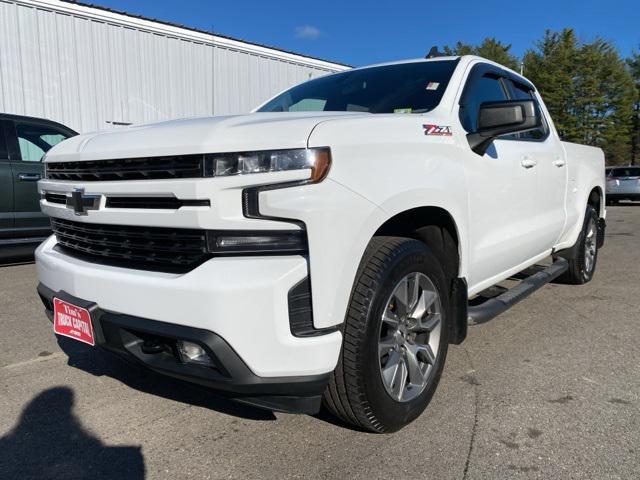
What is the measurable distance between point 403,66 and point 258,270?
7.26 ft

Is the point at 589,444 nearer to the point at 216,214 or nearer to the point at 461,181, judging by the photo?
the point at 461,181

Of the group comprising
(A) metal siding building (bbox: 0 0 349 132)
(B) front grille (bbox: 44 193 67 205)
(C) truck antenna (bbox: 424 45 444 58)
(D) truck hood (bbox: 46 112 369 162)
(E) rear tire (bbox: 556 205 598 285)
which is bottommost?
(E) rear tire (bbox: 556 205 598 285)

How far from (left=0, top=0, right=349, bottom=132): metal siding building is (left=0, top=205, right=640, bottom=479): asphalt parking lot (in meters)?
7.84

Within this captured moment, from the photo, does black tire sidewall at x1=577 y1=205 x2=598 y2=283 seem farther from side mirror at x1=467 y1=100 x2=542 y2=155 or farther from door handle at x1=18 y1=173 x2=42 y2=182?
door handle at x1=18 y1=173 x2=42 y2=182

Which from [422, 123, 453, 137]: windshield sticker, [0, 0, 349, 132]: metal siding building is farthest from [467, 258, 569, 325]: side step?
[0, 0, 349, 132]: metal siding building

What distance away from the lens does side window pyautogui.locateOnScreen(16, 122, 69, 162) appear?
6.14 m

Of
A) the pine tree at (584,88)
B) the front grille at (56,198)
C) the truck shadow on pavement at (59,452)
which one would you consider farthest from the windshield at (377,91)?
the pine tree at (584,88)

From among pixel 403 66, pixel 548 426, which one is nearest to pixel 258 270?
pixel 548 426

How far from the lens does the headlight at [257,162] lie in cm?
192

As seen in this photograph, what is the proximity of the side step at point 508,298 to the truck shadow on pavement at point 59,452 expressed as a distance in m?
1.89

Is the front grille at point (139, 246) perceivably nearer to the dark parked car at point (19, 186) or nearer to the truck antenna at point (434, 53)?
the truck antenna at point (434, 53)

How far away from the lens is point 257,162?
193 cm

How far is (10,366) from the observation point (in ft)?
10.8

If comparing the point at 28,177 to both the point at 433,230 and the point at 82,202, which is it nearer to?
the point at 82,202
